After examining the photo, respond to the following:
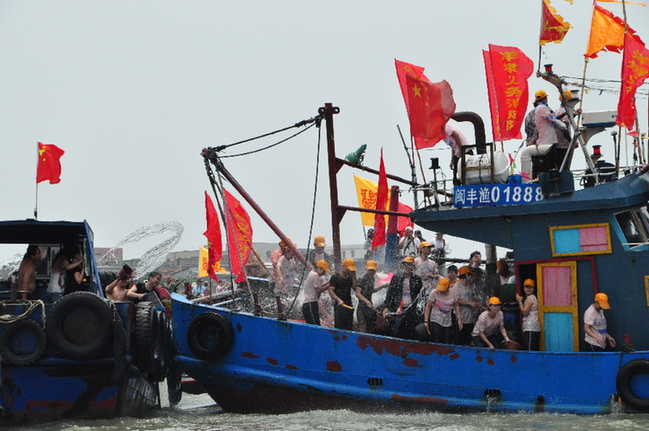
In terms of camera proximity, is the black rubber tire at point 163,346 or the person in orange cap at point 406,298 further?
the black rubber tire at point 163,346

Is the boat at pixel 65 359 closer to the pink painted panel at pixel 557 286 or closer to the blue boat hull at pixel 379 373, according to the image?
the blue boat hull at pixel 379 373

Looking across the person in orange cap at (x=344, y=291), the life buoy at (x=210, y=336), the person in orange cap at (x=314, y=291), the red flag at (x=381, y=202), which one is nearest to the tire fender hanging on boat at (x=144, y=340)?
the life buoy at (x=210, y=336)

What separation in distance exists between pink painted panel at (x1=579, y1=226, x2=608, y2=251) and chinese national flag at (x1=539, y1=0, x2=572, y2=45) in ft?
8.83

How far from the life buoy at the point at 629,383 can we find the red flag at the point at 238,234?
5195 mm

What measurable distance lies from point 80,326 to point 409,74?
5142 mm

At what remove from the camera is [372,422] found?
9.64 m

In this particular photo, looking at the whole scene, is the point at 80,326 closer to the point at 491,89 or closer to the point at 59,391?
the point at 59,391

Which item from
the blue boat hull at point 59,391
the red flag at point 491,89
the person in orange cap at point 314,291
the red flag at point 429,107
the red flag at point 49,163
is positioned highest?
the red flag at point 491,89

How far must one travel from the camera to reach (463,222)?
33.7 feet

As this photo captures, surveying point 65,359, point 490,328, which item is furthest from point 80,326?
point 490,328

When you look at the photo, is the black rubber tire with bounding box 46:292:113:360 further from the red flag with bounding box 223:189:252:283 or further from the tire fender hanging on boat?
the red flag with bounding box 223:189:252:283

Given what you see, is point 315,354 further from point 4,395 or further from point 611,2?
point 611,2

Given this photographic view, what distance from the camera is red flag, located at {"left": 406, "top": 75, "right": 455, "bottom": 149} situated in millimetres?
10648

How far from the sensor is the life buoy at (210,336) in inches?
419
